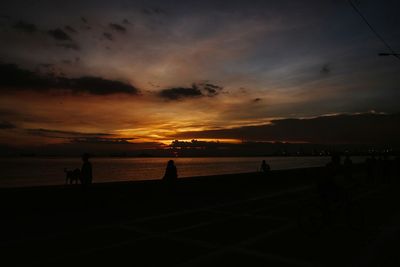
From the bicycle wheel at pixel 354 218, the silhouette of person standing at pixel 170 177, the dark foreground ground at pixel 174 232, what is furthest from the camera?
the silhouette of person standing at pixel 170 177

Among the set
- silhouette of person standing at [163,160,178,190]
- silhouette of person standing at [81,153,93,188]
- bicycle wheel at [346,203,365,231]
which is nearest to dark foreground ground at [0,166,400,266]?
bicycle wheel at [346,203,365,231]

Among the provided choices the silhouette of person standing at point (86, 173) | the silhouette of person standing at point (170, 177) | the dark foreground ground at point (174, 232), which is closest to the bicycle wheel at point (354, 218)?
the dark foreground ground at point (174, 232)

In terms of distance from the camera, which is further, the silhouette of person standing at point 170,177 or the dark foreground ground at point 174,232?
the silhouette of person standing at point 170,177

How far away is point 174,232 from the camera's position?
31.0 feet

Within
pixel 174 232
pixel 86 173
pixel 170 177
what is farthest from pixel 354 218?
pixel 86 173

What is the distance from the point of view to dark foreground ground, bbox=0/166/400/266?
715 cm

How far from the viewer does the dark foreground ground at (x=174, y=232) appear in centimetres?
715

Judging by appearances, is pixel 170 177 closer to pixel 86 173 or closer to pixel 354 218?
pixel 86 173

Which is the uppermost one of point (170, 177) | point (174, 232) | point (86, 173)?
point (86, 173)

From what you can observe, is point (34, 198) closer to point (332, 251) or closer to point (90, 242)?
point (90, 242)

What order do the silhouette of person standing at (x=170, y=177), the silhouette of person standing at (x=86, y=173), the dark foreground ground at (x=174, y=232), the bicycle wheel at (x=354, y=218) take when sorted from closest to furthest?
the dark foreground ground at (x=174, y=232)
the bicycle wheel at (x=354, y=218)
the silhouette of person standing at (x=86, y=173)
the silhouette of person standing at (x=170, y=177)

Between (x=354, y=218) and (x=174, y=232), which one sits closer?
(x=174, y=232)

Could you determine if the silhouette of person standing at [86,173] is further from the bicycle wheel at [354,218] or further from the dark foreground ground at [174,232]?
the bicycle wheel at [354,218]

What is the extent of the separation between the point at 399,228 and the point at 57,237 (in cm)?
883
